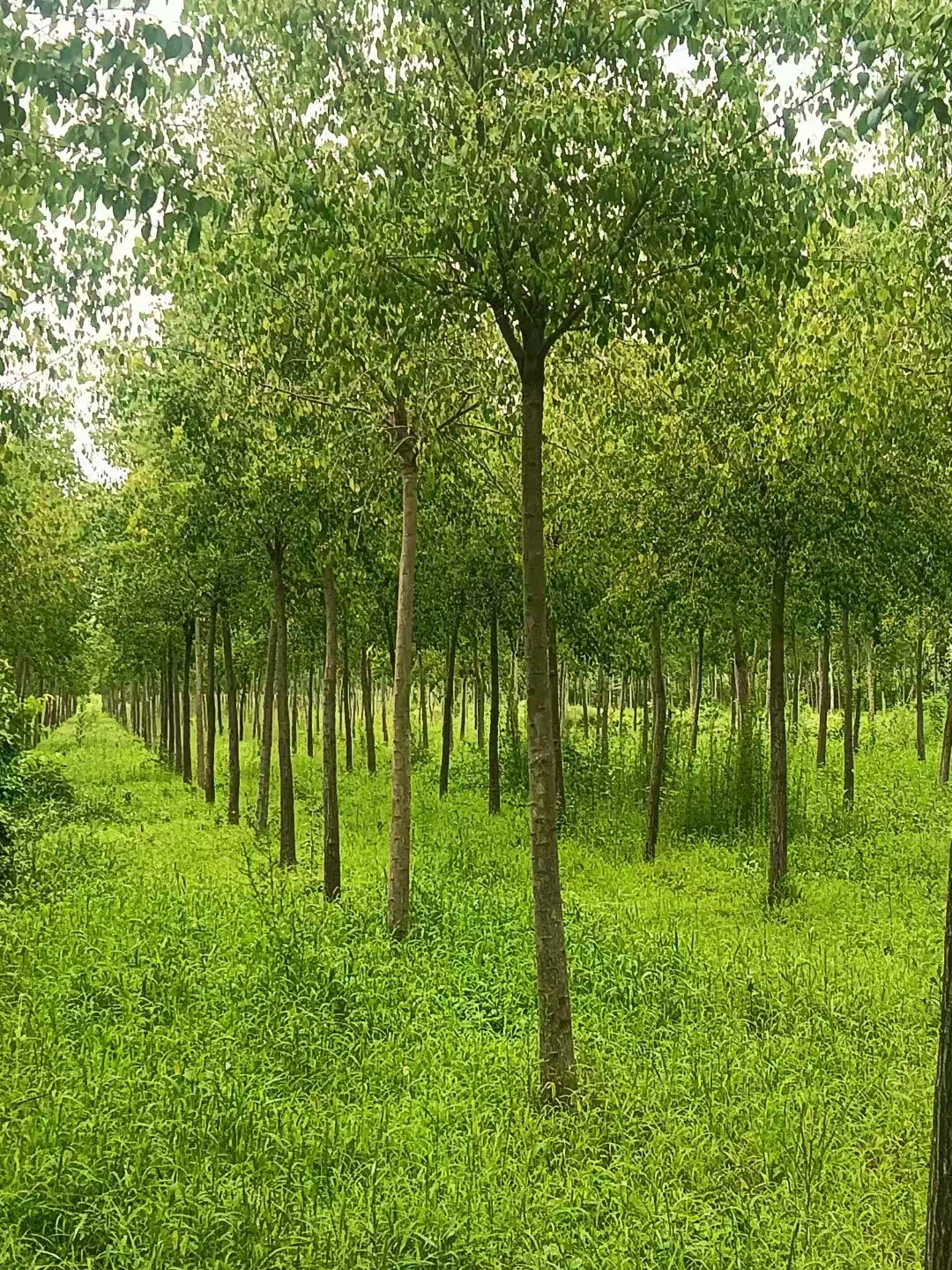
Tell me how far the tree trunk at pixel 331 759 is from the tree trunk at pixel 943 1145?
8.67 meters

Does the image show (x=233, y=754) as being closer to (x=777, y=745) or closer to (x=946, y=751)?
(x=777, y=745)

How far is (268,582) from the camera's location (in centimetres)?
1617

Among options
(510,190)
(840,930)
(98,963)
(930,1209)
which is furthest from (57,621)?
(930,1209)

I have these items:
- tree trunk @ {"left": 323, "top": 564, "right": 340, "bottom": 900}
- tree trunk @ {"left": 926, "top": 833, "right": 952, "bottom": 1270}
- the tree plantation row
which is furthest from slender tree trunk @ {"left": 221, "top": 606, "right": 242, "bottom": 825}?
tree trunk @ {"left": 926, "top": 833, "right": 952, "bottom": 1270}

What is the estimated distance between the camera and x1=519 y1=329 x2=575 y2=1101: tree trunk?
22.1 feet

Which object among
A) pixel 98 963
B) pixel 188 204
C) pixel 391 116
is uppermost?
pixel 391 116

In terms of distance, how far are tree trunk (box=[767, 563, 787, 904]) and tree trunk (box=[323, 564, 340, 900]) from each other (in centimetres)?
604

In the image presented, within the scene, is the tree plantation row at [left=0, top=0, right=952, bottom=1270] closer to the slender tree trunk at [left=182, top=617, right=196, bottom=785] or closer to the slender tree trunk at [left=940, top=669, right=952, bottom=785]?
the slender tree trunk at [left=940, top=669, right=952, bottom=785]

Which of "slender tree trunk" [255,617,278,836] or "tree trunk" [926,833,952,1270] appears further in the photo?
"slender tree trunk" [255,617,278,836]

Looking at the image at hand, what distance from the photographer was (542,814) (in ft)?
22.2

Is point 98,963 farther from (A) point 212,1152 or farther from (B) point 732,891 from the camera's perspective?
(B) point 732,891

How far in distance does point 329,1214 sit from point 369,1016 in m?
2.89

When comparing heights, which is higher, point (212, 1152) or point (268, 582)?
point (268, 582)

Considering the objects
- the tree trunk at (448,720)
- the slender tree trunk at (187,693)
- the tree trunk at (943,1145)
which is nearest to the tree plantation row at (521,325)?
the tree trunk at (943,1145)
